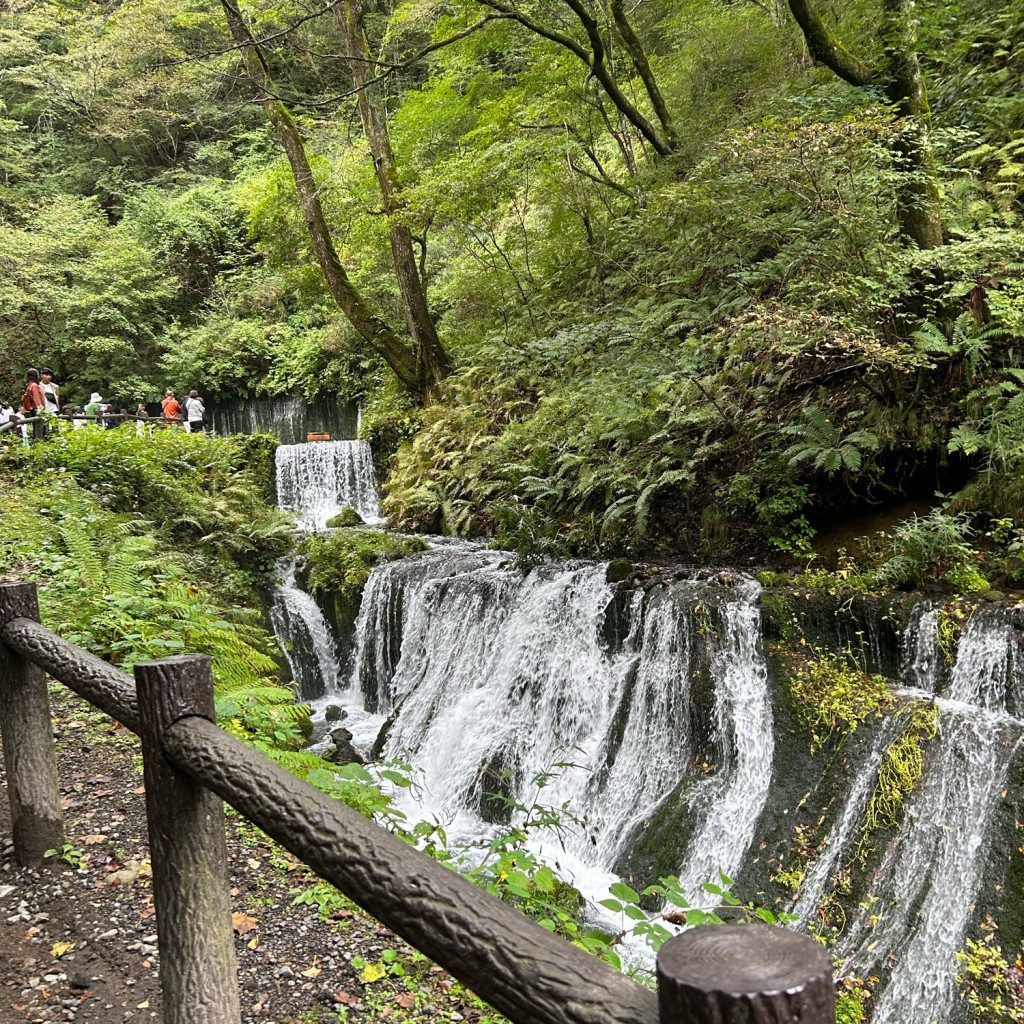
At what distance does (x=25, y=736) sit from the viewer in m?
3.35

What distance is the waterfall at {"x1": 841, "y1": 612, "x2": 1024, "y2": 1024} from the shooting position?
4426 mm

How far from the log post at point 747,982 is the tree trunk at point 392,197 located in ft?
42.9

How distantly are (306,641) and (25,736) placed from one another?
8.00 meters

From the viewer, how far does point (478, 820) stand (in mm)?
7184

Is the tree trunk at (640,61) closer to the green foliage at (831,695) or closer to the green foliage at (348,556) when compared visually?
the green foliage at (348,556)

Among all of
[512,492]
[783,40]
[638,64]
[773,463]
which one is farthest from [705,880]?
[783,40]

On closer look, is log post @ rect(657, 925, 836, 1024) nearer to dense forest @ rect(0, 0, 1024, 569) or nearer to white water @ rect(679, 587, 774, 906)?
white water @ rect(679, 587, 774, 906)

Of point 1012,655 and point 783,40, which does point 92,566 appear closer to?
point 1012,655

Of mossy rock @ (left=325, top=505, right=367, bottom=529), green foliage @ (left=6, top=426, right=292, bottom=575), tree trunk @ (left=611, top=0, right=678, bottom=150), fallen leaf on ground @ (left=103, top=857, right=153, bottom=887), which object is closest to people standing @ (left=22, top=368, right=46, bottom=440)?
green foliage @ (left=6, top=426, right=292, bottom=575)

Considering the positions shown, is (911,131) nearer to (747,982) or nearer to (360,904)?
(360,904)

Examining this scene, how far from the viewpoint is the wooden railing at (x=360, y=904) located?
0.95 m

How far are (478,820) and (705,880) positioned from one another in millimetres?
2379

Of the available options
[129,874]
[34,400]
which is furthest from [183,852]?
[34,400]

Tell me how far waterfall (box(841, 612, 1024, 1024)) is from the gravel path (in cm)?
288
